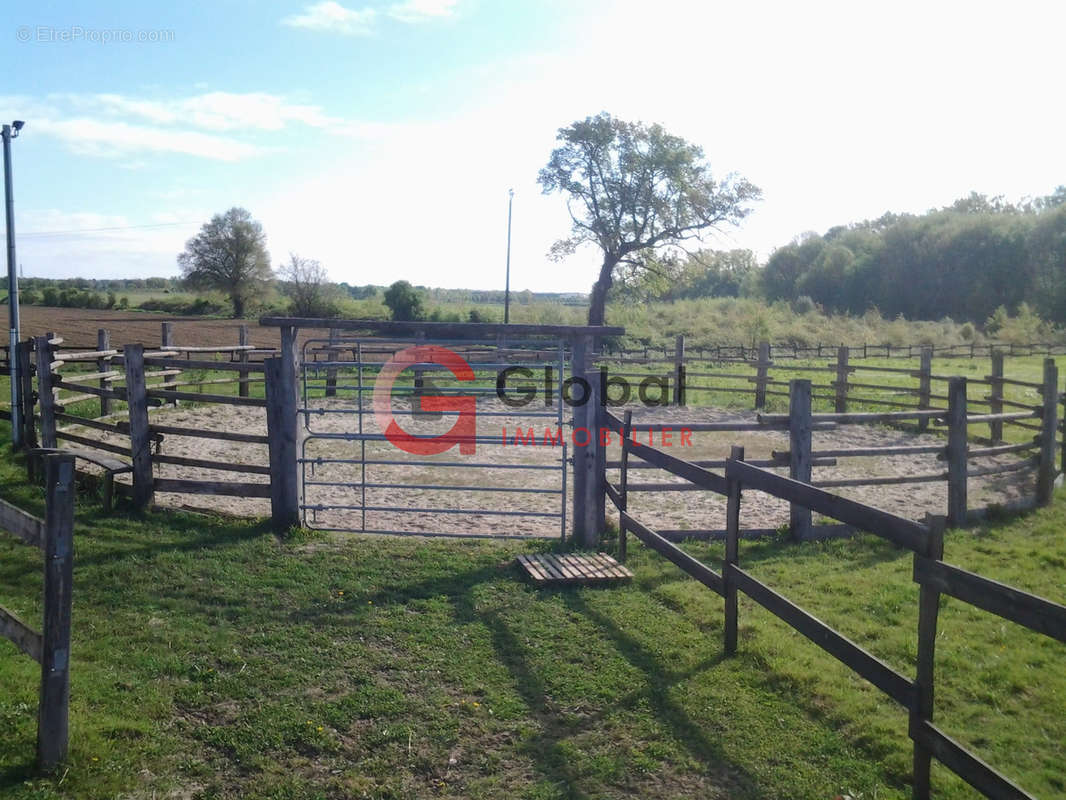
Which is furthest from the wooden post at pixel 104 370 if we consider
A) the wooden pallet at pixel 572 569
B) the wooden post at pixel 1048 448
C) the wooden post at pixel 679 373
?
the wooden post at pixel 1048 448

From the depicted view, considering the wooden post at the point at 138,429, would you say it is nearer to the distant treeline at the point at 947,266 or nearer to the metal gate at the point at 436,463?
the metal gate at the point at 436,463

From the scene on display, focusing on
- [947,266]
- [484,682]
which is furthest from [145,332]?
[947,266]

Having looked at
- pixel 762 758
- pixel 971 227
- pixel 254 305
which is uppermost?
pixel 971 227

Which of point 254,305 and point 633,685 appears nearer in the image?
point 633,685

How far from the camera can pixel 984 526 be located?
770 cm

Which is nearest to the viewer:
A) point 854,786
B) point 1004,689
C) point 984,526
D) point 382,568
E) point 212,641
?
point 854,786

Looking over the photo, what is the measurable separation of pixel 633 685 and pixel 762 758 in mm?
866

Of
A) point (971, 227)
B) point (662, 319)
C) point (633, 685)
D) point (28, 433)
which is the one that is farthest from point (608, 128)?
point (971, 227)

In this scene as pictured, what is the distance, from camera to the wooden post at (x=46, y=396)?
943 cm

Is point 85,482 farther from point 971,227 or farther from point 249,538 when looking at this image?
point 971,227

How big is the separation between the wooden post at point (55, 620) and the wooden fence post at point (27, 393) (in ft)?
25.3

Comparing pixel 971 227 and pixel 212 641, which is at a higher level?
pixel 971 227

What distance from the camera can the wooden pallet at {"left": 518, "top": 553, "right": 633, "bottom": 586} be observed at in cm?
594

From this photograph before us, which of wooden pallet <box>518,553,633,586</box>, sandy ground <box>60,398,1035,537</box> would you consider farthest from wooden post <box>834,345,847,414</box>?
wooden pallet <box>518,553,633,586</box>
